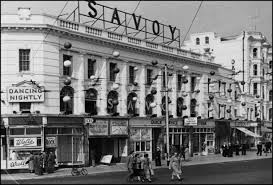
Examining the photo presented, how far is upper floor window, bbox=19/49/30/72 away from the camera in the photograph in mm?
33438

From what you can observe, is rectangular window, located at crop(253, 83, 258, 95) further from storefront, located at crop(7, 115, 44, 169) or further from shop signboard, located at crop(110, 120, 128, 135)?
storefront, located at crop(7, 115, 44, 169)

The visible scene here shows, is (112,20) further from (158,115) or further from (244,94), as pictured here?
(244,94)

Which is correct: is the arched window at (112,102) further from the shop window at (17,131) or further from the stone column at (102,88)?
the shop window at (17,131)

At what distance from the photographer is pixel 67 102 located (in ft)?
117

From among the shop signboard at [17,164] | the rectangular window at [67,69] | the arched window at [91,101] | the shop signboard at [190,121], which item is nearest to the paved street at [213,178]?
the shop signboard at [17,164]

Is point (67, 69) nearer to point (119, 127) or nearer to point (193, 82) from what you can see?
point (119, 127)

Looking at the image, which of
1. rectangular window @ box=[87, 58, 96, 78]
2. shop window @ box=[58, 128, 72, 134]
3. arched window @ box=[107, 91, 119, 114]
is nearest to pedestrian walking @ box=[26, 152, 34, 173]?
shop window @ box=[58, 128, 72, 134]

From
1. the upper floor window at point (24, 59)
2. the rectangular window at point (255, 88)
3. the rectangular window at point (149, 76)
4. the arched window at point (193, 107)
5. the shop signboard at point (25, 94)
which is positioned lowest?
the arched window at point (193, 107)

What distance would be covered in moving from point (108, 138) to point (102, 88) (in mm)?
4122

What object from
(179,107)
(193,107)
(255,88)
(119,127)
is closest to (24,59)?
(119,127)

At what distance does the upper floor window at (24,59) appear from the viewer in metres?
33.4

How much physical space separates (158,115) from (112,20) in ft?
35.1

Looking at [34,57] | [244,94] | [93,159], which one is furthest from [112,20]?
[244,94]

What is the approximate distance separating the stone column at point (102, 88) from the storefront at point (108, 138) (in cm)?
89
